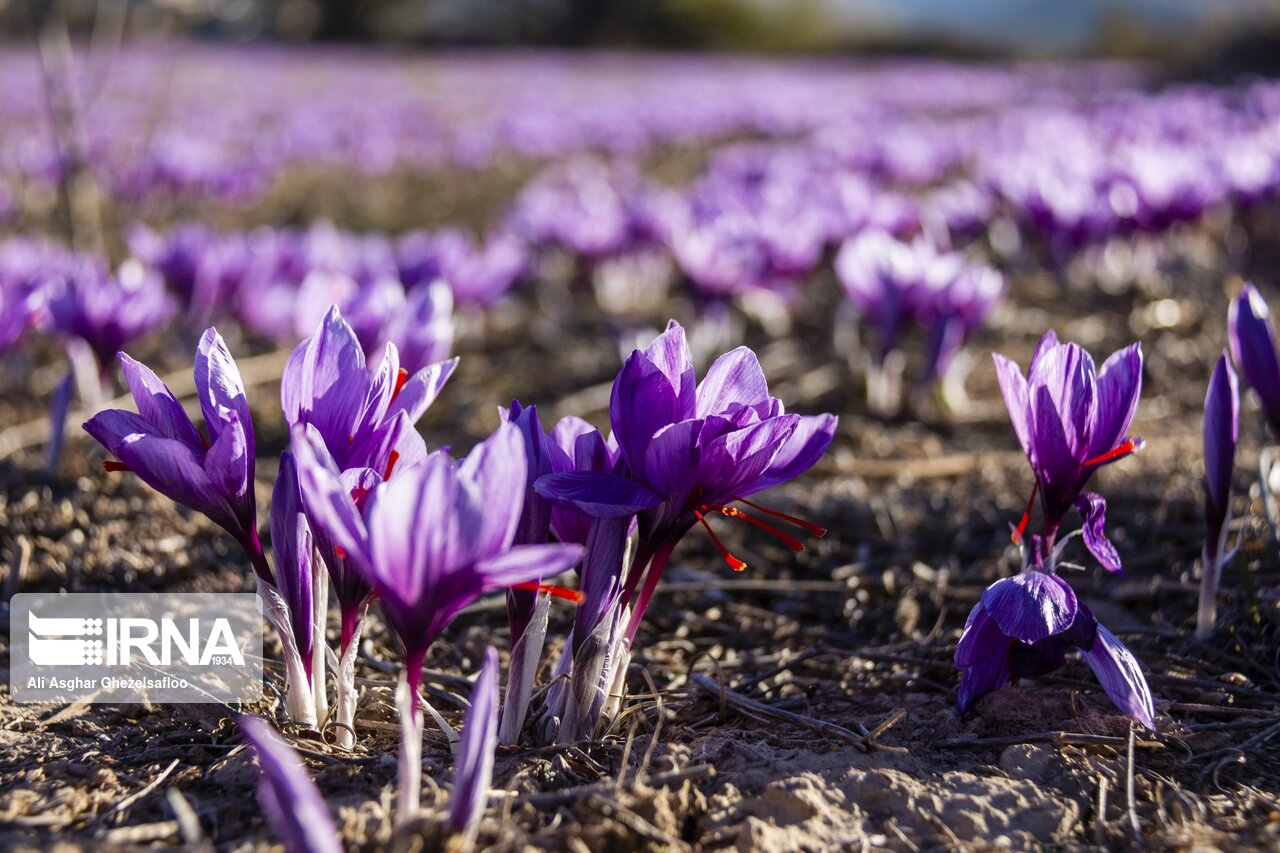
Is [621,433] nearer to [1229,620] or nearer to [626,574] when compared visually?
[626,574]

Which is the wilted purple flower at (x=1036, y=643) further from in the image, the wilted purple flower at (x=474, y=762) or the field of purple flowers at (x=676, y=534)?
the wilted purple flower at (x=474, y=762)

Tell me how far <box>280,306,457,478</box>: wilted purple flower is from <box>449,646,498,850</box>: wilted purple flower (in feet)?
1.10

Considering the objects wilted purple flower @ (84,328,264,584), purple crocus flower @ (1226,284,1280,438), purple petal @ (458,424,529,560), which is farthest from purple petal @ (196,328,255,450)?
purple crocus flower @ (1226,284,1280,438)

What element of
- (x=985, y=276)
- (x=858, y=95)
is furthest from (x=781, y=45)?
(x=985, y=276)

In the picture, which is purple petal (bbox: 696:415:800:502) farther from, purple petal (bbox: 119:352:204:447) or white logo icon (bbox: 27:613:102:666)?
white logo icon (bbox: 27:613:102:666)

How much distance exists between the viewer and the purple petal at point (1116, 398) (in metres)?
1.37

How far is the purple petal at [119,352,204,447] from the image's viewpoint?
1231 mm

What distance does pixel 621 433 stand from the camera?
1225mm

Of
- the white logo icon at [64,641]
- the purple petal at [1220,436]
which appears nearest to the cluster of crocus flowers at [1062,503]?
the purple petal at [1220,436]

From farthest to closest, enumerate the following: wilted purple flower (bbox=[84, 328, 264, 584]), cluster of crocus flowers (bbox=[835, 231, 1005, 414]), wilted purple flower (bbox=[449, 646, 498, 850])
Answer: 1. cluster of crocus flowers (bbox=[835, 231, 1005, 414])
2. wilted purple flower (bbox=[84, 328, 264, 584])
3. wilted purple flower (bbox=[449, 646, 498, 850])

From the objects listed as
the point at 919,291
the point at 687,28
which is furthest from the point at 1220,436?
the point at 687,28

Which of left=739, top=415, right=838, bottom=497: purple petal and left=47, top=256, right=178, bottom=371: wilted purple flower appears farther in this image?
left=47, top=256, right=178, bottom=371: wilted purple flower

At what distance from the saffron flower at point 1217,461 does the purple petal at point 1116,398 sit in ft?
0.67

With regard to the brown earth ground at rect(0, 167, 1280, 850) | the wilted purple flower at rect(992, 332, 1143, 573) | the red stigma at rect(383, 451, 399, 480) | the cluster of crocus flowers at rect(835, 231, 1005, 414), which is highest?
the cluster of crocus flowers at rect(835, 231, 1005, 414)
